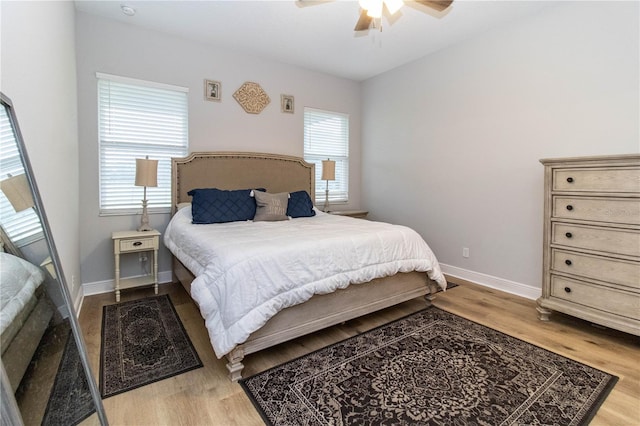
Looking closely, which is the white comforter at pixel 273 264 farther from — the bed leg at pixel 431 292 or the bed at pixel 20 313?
the bed at pixel 20 313

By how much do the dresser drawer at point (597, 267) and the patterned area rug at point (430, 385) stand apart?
2.29ft

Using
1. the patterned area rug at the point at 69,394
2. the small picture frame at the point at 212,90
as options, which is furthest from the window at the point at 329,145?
the patterned area rug at the point at 69,394

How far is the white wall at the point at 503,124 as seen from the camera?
8.70 ft

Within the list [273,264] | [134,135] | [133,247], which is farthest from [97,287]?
[273,264]

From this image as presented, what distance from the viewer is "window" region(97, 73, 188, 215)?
3.29 meters

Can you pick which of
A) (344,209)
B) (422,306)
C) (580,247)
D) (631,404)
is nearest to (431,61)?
(344,209)

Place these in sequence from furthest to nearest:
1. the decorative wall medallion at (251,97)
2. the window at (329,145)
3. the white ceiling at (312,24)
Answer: the window at (329,145), the decorative wall medallion at (251,97), the white ceiling at (312,24)

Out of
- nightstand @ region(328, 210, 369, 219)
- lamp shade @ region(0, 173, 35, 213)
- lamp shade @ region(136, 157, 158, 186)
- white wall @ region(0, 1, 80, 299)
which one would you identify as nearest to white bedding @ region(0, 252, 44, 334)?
lamp shade @ region(0, 173, 35, 213)

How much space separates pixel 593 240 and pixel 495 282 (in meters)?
1.28

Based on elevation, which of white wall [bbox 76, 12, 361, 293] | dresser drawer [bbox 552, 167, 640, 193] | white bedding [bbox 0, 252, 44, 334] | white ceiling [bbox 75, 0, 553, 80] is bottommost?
white bedding [bbox 0, 252, 44, 334]

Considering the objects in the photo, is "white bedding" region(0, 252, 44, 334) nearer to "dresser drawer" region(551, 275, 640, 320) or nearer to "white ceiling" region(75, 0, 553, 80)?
"white ceiling" region(75, 0, 553, 80)

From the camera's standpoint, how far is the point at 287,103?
4.42m

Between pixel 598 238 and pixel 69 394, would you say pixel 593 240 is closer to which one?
pixel 598 238

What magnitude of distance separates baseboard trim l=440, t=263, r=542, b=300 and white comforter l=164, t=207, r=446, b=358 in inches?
38.6
